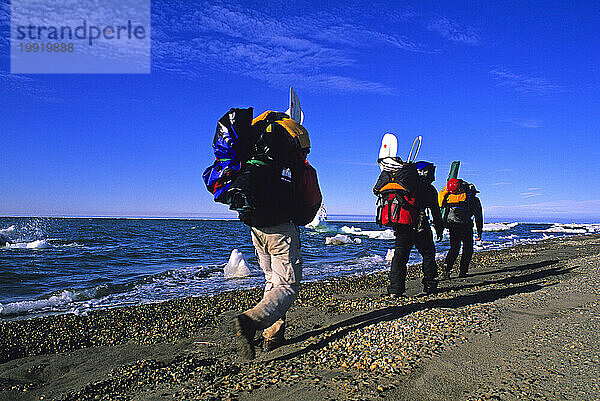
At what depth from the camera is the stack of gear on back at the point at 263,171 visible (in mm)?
3416

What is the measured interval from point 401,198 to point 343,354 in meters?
3.03

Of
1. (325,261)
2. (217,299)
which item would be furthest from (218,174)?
(325,261)

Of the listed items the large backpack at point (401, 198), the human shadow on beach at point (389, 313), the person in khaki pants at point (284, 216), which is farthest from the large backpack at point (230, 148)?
the large backpack at point (401, 198)

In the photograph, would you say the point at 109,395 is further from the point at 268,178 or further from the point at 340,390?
the point at 268,178

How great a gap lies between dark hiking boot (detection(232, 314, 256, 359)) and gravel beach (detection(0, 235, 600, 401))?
0.69 feet

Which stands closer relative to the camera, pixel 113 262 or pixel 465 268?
pixel 465 268

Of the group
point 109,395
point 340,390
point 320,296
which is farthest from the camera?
point 320,296

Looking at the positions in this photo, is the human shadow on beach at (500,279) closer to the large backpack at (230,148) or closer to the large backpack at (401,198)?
the large backpack at (401,198)

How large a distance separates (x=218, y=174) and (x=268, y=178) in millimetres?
456

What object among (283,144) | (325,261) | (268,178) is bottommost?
(325,261)

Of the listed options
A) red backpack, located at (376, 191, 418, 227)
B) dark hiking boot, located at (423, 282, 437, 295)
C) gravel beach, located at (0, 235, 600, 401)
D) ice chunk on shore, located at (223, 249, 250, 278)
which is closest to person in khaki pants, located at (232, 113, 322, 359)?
gravel beach, located at (0, 235, 600, 401)

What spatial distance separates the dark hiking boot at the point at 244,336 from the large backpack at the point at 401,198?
11.3 feet

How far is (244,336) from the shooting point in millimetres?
3146

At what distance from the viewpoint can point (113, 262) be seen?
15.8m
